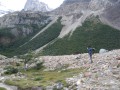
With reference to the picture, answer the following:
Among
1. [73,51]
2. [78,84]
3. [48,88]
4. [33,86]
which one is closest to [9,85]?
[33,86]

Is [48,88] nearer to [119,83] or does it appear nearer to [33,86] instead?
[33,86]

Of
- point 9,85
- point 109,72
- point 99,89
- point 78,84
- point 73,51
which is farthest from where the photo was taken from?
point 73,51

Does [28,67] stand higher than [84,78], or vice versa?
[28,67]

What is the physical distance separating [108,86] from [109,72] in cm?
543

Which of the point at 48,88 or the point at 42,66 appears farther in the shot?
the point at 42,66

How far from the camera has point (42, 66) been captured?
73.0m

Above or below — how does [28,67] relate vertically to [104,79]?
above

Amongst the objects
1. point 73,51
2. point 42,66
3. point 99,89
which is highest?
point 73,51

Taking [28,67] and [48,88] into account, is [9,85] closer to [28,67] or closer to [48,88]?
[48,88]

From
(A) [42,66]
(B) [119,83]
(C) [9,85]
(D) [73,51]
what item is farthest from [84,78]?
(D) [73,51]

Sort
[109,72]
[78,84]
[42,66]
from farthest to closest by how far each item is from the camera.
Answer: [42,66] → [109,72] → [78,84]

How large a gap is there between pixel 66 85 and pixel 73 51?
155 m

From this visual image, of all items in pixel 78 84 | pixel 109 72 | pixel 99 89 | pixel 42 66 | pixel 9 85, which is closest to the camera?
pixel 99 89

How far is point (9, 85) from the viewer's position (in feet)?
163
